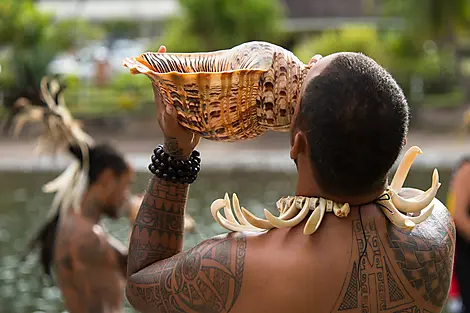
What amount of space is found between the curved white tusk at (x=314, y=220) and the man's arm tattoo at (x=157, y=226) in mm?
341

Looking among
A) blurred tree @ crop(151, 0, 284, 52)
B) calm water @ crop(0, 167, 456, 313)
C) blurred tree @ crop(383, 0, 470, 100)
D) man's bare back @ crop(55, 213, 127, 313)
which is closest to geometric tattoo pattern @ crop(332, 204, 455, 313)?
man's bare back @ crop(55, 213, 127, 313)

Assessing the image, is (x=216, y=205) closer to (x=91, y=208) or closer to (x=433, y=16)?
(x=91, y=208)

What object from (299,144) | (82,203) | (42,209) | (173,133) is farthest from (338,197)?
(42,209)

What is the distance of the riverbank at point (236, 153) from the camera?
14.1 meters

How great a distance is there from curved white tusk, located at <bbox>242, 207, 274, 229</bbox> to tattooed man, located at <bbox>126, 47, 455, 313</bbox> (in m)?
0.02

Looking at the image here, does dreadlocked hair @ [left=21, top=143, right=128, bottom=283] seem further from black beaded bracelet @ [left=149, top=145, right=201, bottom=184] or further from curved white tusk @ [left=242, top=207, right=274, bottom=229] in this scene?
curved white tusk @ [left=242, top=207, right=274, bottom=229]

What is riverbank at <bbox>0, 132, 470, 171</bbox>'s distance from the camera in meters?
14.1

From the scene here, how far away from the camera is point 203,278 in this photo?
5.13 ft

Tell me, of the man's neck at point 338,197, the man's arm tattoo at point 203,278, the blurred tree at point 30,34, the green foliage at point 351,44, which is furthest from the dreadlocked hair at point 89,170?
the green foliage at point 351,44

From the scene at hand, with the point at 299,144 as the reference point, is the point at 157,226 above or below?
below

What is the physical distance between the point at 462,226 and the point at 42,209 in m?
7.85

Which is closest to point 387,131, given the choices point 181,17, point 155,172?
point 155,172

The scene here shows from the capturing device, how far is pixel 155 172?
1.74 m

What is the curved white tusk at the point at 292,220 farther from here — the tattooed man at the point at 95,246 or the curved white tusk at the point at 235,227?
the tattooed man at the point at 95,246
